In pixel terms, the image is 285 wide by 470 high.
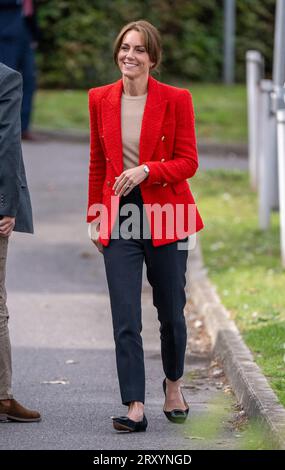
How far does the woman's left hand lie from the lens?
702cm

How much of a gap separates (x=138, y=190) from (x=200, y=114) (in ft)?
49.7

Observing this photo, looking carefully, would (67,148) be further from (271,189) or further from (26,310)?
(26,310)

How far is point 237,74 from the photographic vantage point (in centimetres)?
2711

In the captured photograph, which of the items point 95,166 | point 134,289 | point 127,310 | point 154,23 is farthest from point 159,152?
point 154,23

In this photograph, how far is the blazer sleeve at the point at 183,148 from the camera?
7.11m

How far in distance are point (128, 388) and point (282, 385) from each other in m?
0.96

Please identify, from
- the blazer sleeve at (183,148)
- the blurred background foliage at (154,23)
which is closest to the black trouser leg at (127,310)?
the blazer sleeve at (183,148)

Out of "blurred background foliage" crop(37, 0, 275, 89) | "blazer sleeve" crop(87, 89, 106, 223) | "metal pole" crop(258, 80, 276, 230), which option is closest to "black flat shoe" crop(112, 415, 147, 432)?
"blazer sleeve" crop(87, 89, 106, 223)

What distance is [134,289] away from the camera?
282 inches

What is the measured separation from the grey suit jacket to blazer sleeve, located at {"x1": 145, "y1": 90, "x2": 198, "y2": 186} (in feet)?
2.04

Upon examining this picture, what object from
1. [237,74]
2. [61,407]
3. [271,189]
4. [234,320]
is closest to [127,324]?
[61,407]

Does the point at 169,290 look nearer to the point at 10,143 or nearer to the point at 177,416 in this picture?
the point at 177,416

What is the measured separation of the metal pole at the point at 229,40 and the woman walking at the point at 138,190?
18.6 meters

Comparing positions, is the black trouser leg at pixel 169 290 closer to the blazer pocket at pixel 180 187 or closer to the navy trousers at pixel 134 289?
the navy trousers at pixel 134 289
